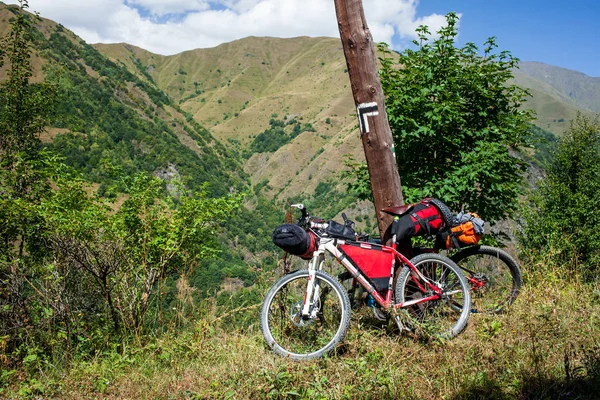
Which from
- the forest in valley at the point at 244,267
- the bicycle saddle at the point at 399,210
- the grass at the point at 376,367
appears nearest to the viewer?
the grass at the point at 376,367

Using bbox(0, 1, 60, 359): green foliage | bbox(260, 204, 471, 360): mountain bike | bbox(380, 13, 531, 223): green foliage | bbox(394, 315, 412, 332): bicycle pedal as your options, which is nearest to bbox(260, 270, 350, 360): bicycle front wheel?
bbox(260, 204, 471, 360): mountain bike

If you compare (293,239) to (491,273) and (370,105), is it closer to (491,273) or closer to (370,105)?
(370,105)

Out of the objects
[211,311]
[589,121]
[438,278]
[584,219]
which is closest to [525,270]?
[438,278]

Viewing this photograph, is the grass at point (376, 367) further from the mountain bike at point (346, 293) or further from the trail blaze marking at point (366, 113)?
the trail blaze marking at point (366, 113)

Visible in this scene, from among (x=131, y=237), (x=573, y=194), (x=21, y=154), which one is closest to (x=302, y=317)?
(x=131, y=237)

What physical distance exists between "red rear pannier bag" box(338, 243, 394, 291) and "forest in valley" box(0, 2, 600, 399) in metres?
0.51

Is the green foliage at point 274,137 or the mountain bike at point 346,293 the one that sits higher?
the green foliage at point 274,137

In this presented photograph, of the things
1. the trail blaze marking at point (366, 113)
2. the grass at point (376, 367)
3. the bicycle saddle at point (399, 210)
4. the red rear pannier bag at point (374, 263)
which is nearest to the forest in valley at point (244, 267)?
the grass at point (376, 367)

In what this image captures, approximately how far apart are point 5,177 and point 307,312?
37.4 ft

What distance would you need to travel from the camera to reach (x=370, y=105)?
13.8ft

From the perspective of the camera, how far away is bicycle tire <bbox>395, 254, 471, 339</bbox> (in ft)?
12.3

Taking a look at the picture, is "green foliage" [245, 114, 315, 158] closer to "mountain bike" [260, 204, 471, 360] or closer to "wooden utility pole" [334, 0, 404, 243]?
"wooden utility pole" [334, 0, 404, 243]

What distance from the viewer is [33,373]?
3986 mm

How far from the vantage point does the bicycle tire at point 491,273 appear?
437 centimetres
